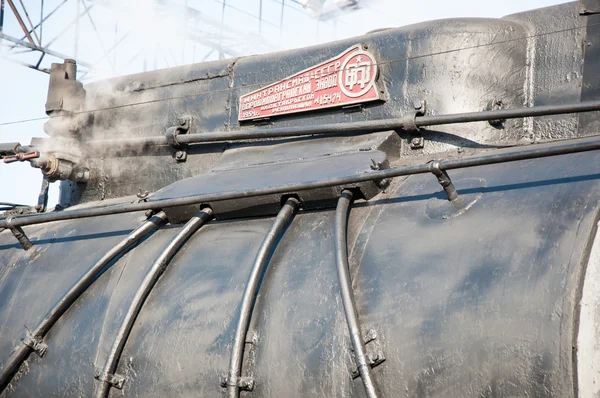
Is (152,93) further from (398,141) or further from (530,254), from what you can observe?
(530,254)

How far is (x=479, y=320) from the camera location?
2770 millimetres

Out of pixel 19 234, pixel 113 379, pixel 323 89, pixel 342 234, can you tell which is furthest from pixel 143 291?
pixel 323 89

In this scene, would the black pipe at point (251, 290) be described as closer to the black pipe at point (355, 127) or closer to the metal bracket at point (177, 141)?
the black pipe at point (355, 127)

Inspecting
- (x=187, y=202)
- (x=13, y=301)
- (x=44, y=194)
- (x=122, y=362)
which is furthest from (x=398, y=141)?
(x=44, y=194)

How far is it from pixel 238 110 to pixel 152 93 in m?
0.78

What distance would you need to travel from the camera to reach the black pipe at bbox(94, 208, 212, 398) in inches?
142

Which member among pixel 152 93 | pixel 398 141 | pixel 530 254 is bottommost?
pixel 530 254

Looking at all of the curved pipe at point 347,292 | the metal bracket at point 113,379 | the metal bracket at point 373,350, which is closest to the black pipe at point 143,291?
the metal bracket at point 113,379

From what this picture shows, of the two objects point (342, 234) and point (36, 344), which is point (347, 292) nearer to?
point (342, 234)

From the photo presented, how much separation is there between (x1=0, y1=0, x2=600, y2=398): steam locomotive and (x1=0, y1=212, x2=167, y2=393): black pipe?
12 millimetres

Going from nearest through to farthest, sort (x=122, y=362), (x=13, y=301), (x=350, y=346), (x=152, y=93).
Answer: (x=350, y=346), (x=122, y=362), (x=13, y=301), (x=152, y=93)

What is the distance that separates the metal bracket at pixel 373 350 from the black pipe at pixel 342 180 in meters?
0.70

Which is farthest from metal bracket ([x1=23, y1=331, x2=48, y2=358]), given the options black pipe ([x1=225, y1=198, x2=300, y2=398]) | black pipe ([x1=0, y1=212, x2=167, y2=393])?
black pipe ([x1=225, y1=198, x2=300, y2=398])

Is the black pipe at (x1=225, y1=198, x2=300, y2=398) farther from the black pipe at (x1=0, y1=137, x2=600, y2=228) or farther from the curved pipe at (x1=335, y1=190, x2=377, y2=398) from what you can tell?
the curved pipe at (x1=335, y1=190, x2=377, y2=398)
